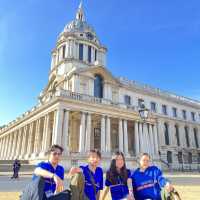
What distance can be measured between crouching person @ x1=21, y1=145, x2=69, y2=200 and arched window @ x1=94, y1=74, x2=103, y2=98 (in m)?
32.5

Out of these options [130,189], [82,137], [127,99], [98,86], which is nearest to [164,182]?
[130,189]

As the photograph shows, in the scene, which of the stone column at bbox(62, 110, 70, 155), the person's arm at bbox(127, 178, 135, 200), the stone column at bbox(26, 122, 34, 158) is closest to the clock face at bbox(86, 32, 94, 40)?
the stone column at bbox(26, 122, 34, 158)

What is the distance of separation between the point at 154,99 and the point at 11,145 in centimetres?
3029

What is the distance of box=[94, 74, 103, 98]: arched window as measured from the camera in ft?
120

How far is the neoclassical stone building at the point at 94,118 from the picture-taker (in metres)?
29.0

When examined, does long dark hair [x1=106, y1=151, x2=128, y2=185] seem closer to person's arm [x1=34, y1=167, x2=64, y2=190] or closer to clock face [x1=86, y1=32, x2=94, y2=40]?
person's arm [x1=34, y1=167, x2=64, y2=190]

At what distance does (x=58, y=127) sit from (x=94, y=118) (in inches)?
330

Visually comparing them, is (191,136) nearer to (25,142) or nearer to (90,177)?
(25,142)

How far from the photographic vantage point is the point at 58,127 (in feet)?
87.4

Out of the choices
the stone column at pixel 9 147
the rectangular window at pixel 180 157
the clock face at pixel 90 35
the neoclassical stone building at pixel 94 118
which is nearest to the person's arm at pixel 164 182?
the neoclassical stone building at pixel 94 118

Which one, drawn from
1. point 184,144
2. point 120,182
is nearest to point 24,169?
point 120,182

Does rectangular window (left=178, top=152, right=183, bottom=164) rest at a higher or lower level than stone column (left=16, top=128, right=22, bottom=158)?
lower

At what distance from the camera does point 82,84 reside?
35062 mm

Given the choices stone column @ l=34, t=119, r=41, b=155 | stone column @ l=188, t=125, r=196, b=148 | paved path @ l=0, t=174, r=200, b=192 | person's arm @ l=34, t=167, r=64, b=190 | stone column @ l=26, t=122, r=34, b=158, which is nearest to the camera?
person's arm @ l=34, t=167, r=64, b=190
